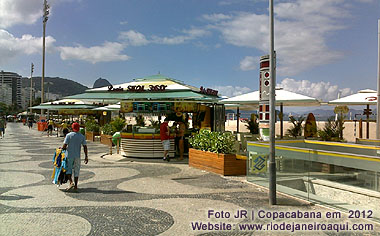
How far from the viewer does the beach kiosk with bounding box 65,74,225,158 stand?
42.9 ft

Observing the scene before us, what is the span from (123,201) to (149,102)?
7.64 metres

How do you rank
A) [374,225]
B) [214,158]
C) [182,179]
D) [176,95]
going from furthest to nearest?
1. [176,95]
2. [214,158]
3. [182,179]
4. [374,225]

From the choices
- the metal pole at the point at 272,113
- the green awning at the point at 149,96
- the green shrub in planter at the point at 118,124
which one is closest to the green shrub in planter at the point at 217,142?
the green awning at the point at 149,96

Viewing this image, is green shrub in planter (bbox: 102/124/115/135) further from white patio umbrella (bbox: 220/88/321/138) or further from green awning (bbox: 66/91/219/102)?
white patio umbrella (bbox: 220/88/321/138)

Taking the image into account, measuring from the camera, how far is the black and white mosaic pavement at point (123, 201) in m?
5.26

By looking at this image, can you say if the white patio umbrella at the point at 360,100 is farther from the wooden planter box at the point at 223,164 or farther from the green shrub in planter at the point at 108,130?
the green shrub in planter at the point at 108,130

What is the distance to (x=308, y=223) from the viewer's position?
18.1ft

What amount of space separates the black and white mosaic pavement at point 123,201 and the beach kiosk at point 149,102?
2517mm

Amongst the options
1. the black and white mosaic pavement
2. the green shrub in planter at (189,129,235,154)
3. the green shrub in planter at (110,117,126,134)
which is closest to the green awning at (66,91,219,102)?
the green shrub in planter at (189,129,235,154)

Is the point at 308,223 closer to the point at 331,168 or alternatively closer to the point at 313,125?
the point at 331,168

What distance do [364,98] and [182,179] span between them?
9.56 metres

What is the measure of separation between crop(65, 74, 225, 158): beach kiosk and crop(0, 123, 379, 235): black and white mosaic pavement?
8.26 ft

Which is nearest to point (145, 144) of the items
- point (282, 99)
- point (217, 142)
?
point (217, 142)

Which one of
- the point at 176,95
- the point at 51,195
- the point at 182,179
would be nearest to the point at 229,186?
the point at 182,179
